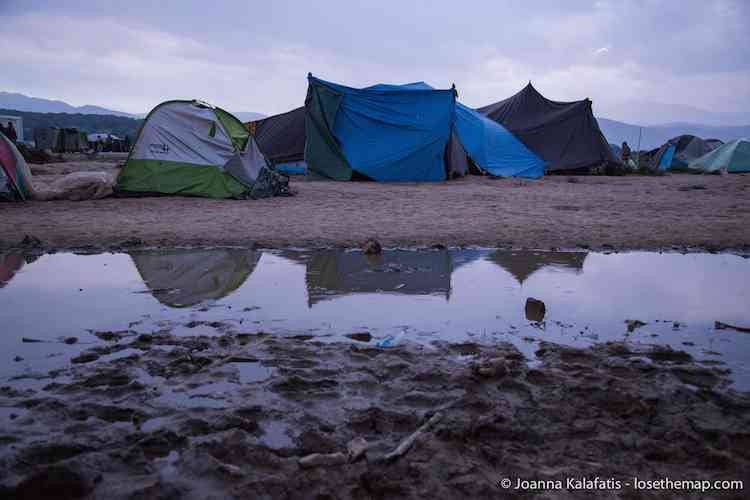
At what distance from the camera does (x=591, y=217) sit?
27.0 feet

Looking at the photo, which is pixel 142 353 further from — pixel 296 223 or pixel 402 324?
pixel 296 223

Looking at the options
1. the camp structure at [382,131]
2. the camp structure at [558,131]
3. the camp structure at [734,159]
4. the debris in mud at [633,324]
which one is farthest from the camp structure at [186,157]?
the camp structure at [734,159]

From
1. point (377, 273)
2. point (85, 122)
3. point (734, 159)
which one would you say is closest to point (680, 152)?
point (734, 159)

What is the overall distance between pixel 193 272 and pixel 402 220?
3388 millimetres

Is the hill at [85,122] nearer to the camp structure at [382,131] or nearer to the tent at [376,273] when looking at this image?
the camp structure at [382,131]

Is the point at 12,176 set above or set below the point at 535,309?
above

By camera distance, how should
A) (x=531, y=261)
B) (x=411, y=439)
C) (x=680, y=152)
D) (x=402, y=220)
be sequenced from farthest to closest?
(x=680, y=152) < (x=402, y=220) < (x=531, y=261) < (x=411, y=439)

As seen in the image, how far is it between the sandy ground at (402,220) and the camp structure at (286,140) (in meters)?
5.48

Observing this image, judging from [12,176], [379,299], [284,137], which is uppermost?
[284,137]

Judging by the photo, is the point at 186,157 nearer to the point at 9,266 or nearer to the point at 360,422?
the point at 9,266

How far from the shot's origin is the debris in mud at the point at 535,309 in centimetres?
389

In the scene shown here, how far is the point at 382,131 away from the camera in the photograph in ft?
47.2

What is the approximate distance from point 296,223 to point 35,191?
480cm

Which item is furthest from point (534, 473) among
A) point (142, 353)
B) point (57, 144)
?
point (57, 144)
